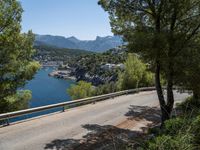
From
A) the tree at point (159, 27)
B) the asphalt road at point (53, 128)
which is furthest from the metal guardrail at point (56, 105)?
the tree at point (159, 27)

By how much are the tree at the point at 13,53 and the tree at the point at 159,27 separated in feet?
20.1

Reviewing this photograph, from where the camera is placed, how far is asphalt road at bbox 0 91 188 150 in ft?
36.0

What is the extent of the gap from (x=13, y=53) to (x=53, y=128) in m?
6.60

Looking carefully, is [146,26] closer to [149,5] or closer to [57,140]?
[149,5]

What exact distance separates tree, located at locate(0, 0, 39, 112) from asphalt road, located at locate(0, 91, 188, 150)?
3.74 metres

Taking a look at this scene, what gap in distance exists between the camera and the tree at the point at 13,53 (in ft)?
56.9

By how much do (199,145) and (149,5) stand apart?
865 cm

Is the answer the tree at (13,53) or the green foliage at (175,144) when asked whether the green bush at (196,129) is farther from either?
the tree at (13,53)

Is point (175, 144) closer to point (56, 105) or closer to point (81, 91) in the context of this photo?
point (56, 105)

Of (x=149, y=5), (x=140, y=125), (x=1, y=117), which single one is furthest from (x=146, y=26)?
(x=1, y=117)

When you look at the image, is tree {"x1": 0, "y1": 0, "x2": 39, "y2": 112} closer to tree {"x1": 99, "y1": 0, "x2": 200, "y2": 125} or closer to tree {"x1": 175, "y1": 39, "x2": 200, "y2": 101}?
tree {"x1": 99, "y1": 0, "x2": 200, "y2": 125}

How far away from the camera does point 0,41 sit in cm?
1708

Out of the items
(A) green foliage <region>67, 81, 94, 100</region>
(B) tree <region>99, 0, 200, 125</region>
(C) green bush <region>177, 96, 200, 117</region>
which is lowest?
(A) green foliage <region>67, 81, 94, 100</region>

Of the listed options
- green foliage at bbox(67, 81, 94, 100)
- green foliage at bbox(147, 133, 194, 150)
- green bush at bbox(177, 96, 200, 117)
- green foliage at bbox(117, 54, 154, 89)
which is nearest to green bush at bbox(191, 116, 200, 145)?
green bush at bbox(177, 96, 200, 117)
